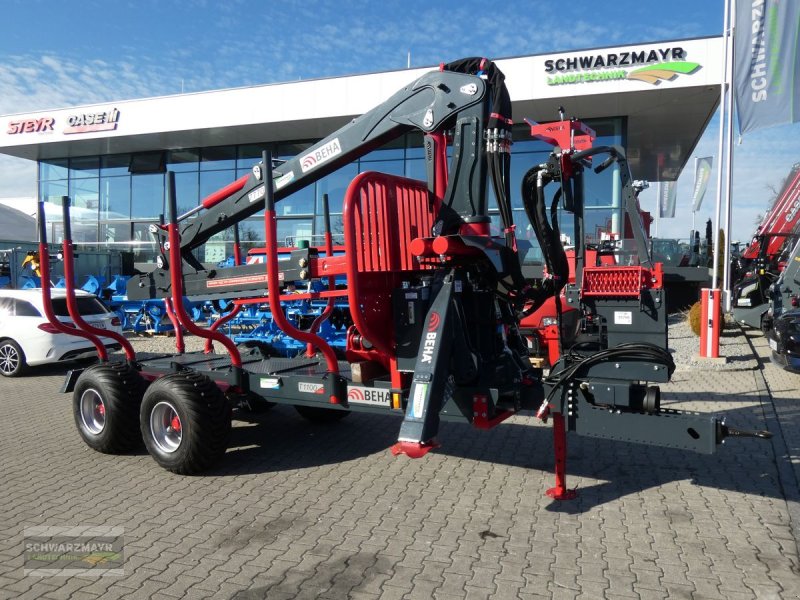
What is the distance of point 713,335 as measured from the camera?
11469 mm

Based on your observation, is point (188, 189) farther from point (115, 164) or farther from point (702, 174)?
point (702, 174)

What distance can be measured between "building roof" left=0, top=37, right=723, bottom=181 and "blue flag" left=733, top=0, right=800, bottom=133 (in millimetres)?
4015

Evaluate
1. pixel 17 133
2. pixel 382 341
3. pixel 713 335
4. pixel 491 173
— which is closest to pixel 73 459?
pixel 382 341

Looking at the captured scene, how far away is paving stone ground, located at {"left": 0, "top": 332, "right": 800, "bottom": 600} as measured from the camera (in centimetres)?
368

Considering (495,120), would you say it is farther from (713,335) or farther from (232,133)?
(232,133)

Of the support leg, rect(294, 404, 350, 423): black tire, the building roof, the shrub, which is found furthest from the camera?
the building roof

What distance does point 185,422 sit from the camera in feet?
17.7

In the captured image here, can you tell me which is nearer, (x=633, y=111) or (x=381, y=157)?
(x=633, y=111)

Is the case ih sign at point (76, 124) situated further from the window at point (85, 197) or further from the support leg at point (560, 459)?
the support leg at point (560, 459)

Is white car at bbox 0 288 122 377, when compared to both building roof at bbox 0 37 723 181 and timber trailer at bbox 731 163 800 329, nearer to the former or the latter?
building roof at bbox 0 37 723 181

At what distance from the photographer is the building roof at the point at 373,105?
53.1 ft

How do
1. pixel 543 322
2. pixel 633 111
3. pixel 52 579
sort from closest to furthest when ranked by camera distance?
pixel 52 579 < pixel 543 322 < pixel 633 111

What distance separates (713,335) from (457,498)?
27.5 feet

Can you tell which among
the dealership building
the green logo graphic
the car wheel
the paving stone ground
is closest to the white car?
the car wheel
